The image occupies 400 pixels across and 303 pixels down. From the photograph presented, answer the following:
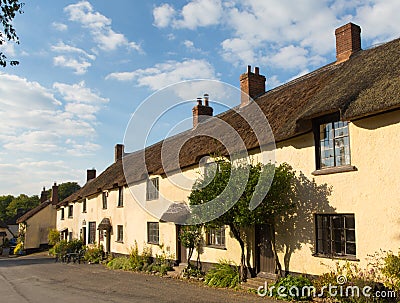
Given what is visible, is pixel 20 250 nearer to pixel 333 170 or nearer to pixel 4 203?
pixel 333 170

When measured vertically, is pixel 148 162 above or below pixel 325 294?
above

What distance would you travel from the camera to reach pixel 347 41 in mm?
15992

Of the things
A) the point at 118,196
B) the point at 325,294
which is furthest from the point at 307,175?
the point at 118,196

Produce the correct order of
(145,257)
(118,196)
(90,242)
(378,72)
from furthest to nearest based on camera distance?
(90,242), (118,196), (145,257), (378,72)

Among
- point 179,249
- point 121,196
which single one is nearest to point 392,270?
point 179,249

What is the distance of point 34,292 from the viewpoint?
14.4 metres

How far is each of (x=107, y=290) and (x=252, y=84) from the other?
1260 cm

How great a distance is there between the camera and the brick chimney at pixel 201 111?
80.3 feet

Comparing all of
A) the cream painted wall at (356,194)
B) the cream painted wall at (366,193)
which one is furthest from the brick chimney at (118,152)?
the cream painted wall at (366,193)

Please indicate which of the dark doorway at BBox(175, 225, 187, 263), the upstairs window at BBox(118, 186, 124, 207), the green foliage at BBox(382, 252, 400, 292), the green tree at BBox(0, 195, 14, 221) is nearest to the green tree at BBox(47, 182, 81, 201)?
the green tree at BBox(0, 195, 14, 221)

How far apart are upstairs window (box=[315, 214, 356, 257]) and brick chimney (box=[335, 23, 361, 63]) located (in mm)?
7174

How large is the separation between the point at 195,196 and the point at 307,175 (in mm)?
3884

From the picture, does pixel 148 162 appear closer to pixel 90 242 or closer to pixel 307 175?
pixel 90 242

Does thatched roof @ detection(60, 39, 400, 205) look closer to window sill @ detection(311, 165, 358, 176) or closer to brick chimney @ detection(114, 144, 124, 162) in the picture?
window sill @ detection(311, 165, 358, 176)
